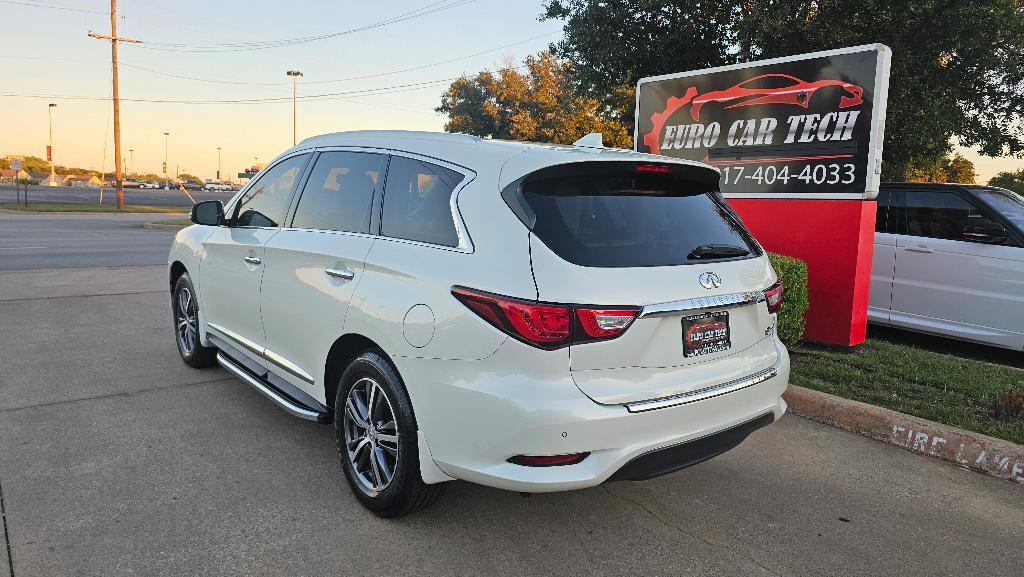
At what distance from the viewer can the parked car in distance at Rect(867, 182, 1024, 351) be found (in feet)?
21.6

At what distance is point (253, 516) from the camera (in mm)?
3285

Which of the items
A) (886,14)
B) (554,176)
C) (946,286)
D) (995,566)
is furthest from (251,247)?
(886,14)

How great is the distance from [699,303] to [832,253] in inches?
168

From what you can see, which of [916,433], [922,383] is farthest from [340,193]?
[922,383]

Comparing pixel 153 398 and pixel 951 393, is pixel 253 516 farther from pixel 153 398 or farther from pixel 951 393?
pixel 951 393

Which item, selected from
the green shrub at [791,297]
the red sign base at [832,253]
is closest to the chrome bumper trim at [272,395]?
the green shrub at [791,297]

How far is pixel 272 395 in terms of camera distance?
A: 409cm

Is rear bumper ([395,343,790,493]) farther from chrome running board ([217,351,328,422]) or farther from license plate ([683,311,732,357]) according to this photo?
chrome running board ([217,351,328,422])

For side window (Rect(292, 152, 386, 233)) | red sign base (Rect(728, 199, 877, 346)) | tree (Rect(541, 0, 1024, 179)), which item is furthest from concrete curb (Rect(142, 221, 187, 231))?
side window (Rect(292, 152, 386, 233))

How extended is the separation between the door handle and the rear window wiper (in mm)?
1562

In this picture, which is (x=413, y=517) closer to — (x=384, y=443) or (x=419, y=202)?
(x=384, y=443)

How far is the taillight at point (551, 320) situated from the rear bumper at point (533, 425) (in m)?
0.07

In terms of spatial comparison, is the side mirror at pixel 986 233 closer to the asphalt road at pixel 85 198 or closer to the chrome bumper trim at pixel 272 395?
the chrome bumper trim at pixel 272 395

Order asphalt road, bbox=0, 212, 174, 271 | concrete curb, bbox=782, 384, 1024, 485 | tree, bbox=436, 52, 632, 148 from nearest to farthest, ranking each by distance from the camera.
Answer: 1. concrete curb, bbox=782, 384, 1024, 485
2. asphalt road, bbox=0, 212, 174, 271
3. tree, bbox=436, 52, 632, 148
